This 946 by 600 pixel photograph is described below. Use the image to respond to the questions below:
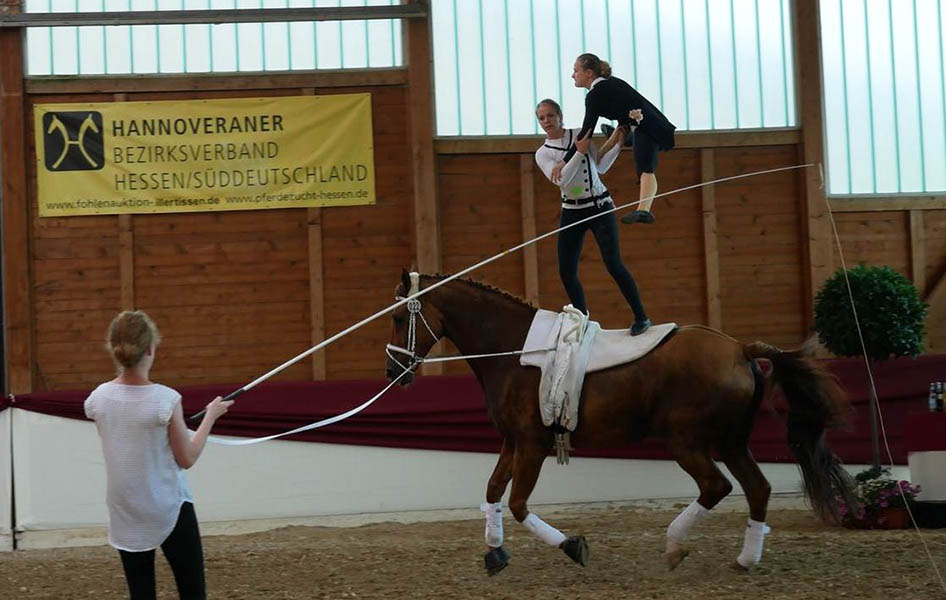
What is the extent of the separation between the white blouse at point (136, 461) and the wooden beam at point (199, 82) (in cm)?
650

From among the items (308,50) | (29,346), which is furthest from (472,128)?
(29,346)

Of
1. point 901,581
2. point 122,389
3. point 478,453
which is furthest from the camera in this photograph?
point 478,453

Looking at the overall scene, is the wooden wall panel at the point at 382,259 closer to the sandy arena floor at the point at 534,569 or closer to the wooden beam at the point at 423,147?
the wooden beam at the point at 423,147

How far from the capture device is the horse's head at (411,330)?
5.68 metres

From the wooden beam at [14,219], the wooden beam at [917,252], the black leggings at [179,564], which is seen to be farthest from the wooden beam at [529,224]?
the black leggings at [179,564]

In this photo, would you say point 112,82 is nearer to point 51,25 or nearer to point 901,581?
point 51,25

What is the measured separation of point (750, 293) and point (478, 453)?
2.92 meters

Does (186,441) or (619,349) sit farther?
(619,349)

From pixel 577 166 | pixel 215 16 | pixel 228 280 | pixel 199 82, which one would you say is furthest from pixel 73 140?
pixel 577 166

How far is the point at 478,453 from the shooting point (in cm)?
880

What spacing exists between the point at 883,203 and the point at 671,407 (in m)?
5.08

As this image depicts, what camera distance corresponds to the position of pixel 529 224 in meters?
9.38

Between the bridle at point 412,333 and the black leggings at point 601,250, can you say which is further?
the black leggings at point 601,250

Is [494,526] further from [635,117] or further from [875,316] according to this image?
[875,316]
